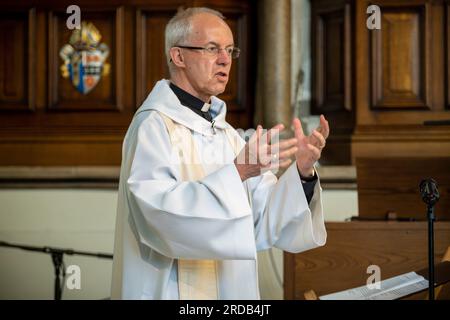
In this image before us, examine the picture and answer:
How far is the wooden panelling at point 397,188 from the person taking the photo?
5371 mm

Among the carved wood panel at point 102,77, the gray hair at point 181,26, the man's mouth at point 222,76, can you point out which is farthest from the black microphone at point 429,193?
the carved wood panel at point 102,77

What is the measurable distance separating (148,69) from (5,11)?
1171 mm

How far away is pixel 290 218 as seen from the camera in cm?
383

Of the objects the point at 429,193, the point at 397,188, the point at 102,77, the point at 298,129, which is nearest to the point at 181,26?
the point at 298,129

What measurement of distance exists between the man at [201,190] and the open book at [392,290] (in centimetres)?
53

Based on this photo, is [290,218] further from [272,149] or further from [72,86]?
[72,86]

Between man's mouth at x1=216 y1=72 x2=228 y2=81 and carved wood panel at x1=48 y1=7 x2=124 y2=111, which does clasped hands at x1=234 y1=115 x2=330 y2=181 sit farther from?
carved wood panel at x1=48 y1=7 x2=124 y2=111

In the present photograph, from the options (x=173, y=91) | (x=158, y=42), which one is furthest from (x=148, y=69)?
(x=173, y=91)

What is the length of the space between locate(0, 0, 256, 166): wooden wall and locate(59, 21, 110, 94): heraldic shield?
0.04 meters

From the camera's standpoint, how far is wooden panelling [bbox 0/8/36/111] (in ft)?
23.4

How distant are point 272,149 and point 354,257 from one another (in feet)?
6.28
